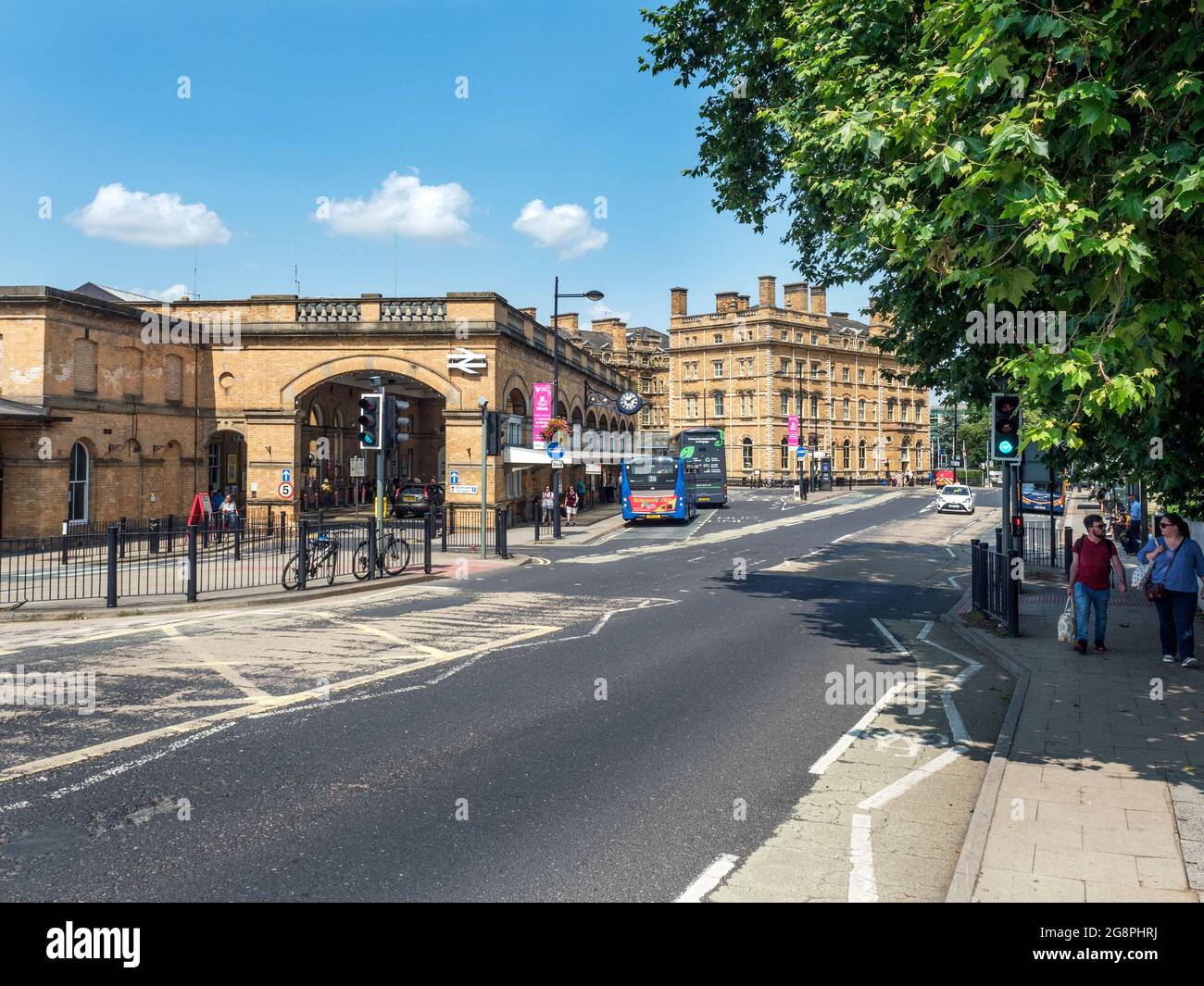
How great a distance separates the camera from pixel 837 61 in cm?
985

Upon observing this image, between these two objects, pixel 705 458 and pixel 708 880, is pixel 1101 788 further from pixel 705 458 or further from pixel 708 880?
pixel 705 458

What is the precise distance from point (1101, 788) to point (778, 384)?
270 feet

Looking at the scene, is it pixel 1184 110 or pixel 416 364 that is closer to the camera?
A: pixel 1184 110

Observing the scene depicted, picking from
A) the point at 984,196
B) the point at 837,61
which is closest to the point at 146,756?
the point at 984,196

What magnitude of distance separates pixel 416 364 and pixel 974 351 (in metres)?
21.6

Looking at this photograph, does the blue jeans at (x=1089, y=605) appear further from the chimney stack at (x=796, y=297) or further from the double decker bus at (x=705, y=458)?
the chimney stack at (x=796, y=297)

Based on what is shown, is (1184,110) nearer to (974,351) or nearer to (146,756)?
(974,351)

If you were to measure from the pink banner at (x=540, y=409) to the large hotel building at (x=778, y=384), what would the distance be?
52.6 meters

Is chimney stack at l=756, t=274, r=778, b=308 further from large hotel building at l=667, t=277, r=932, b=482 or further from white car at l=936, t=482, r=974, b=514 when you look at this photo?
white car at l=936, t=482, r=974, b=514

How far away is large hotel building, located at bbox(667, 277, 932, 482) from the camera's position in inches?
3371

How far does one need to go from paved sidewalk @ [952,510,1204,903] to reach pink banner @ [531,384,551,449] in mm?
23893

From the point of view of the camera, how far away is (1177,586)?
988 centimetres

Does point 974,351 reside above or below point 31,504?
above

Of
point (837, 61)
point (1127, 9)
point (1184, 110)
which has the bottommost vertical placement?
point (1184, 110)
